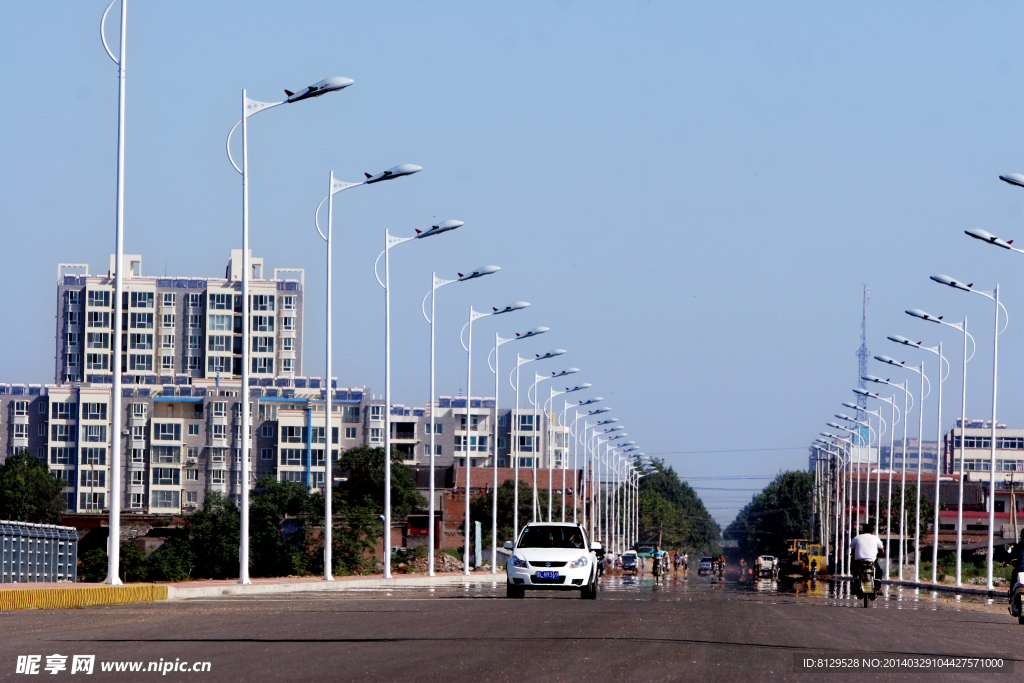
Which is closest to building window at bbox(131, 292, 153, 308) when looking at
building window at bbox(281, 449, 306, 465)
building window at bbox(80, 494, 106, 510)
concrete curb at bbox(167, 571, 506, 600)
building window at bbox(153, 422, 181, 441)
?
building window at bbox(153, 422, 181, 441)

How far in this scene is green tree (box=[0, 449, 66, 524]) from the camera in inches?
3762

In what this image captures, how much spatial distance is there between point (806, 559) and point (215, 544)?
31.4m

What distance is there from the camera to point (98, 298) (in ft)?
509

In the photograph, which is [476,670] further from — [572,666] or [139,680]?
[139,680]

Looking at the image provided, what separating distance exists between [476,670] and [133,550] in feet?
177

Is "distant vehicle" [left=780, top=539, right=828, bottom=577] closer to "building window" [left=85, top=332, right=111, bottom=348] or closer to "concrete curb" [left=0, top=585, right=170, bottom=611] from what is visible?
"concrete curb" [left=0, top=585, right=170, bottom=611]

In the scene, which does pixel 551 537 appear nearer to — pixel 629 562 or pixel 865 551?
pixel 865 551

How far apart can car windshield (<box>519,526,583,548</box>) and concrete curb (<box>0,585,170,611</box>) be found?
768 centimetres

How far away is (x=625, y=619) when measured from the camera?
1664cm

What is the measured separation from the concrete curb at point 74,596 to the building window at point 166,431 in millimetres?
112337

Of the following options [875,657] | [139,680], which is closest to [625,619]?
[875,657]

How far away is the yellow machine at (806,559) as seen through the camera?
6994 centimetres

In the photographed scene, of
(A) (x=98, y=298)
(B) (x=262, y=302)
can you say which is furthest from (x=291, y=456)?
(A) (x=98, y=298)

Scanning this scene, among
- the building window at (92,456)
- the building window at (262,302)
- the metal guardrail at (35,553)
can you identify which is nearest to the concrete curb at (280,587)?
the metal guardrail at (35,553)
